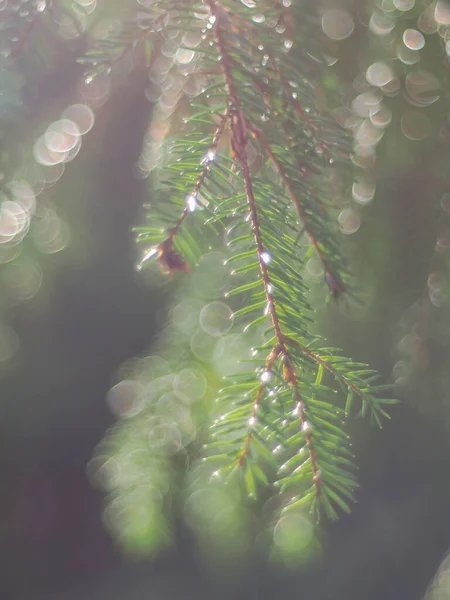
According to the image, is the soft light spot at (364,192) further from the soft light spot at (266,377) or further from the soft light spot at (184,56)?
the soft light spot at (266,377)

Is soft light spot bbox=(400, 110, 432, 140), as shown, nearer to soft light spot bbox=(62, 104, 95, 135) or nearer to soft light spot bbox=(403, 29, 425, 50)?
soft light spot bbox=(403, 29, 425, 50)

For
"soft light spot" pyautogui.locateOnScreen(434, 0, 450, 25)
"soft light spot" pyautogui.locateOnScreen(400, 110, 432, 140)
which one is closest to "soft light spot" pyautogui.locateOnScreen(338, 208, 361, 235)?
"soft light spot" pyautogui.locateOnScreen(400, 110, 432, 140)

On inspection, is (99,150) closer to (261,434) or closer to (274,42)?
(274,42)

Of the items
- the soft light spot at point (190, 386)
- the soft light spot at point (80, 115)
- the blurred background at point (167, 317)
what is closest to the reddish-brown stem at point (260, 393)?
the blurred background at point (167, 317)

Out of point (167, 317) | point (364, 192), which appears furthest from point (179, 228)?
point (167, 317)

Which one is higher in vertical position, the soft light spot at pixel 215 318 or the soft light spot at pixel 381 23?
the soft light spot at pixel 381 23

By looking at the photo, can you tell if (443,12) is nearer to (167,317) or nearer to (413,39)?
(413,39)
